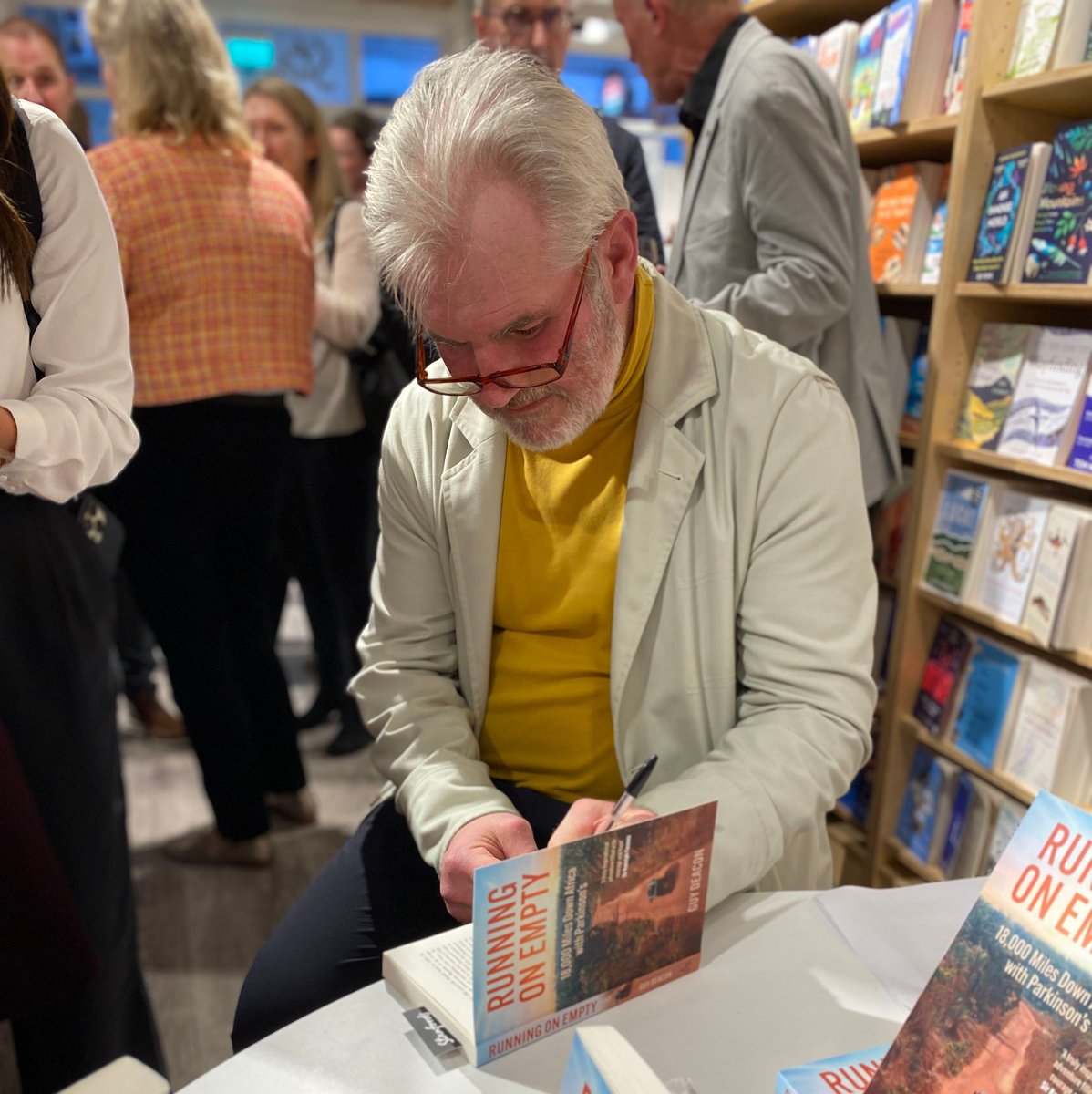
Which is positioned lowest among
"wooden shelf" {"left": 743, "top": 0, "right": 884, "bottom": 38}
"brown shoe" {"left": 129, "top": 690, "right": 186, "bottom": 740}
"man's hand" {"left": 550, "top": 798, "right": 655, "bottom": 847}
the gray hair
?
"brown shoe" {"left": 129, "top": 690, "right": 186, "bottom": 740}

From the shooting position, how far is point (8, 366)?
112cm

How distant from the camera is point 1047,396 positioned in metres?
1.83

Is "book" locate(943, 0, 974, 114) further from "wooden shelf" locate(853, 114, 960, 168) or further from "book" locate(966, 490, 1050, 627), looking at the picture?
"book" locate(966, 490, 1050, 627)

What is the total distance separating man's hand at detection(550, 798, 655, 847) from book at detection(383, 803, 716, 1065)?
4.6 inches

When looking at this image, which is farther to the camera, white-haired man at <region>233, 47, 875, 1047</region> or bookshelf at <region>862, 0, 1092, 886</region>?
bookshelf at <region>862, 0, 1092, 886</region>

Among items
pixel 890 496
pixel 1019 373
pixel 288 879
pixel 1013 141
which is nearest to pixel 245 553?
pixel 288 879

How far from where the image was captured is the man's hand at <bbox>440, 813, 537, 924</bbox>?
3.22 feet

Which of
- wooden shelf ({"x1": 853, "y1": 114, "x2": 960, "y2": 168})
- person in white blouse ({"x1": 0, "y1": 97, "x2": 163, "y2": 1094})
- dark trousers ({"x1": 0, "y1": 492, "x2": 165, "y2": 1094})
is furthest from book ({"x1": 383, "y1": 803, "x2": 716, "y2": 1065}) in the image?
wooden shelf ({"x1": 853, "y1": 114, "x2": 960, "y2": 168})

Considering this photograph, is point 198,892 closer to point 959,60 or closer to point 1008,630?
point 1008,630

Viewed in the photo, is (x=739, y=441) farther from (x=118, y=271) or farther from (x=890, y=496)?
(x=890, y=496)

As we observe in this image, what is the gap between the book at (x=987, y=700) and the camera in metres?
1.95

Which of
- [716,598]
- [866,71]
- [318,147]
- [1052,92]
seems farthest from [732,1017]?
[318,147]

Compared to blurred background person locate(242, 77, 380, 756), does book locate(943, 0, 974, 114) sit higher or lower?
higher

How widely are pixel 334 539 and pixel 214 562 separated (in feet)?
2.23
